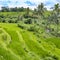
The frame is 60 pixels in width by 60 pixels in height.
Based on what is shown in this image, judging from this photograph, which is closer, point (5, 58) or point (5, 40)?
point (5, 58)

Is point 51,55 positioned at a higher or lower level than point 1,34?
lower

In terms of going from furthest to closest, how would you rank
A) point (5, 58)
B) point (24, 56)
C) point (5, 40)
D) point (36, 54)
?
1. point (36, 54)
2. point (5, 40)
3. point (24, 56)
4. point (5, 58)

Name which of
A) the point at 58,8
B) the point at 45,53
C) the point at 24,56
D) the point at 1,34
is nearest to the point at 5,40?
the point at 1,34

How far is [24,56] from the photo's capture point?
40.9m

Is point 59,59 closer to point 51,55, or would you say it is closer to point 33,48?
point 51,55

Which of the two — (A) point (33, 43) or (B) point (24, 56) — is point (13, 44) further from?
(A) point (33, 43)

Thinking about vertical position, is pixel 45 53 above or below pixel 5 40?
below

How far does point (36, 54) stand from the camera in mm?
47688

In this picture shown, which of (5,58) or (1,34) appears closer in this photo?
(5,58)

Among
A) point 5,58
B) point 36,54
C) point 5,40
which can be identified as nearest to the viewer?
point 5,58

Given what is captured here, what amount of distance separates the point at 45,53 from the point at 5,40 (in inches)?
335

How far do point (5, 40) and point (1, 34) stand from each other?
1.26 meters

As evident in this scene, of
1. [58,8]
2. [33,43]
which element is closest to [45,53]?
[33,43]

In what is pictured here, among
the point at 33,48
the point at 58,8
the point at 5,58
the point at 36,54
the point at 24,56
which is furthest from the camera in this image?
the point at 58,8
